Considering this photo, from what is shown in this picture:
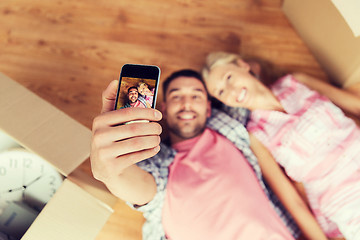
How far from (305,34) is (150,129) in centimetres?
115

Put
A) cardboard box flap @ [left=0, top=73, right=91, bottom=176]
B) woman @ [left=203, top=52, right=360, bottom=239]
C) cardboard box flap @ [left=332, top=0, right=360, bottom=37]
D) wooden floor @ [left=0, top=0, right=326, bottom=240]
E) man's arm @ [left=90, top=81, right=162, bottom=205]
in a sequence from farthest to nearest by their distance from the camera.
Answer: wooden floor @ [left=0, top=0, right=326, bottom=240] < woman @ [left=203, top=52, right=360, bottom=239] < cardboard box flap @ [left=332, top=0, right=360, bottom=37] < cardboard box flap @ [left=0, top=73, right=91, bottom=176] < man's arm @ [left=90, top=81, right=162, bottom=205]

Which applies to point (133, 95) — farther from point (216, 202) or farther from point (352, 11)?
point (352, 11)

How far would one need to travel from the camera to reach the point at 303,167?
42.0 inches

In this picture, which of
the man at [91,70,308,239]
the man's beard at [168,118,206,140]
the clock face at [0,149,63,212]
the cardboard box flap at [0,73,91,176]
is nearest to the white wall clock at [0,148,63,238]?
the clock face at [0,149,63,212]

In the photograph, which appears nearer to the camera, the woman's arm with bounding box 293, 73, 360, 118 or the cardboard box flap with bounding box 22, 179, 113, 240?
the cardboard box flap with bounding box 22, 179, 113, 240

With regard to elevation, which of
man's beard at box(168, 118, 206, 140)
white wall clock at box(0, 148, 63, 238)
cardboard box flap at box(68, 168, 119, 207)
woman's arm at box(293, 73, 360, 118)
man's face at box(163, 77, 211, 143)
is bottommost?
white wall clock at box(0, 148, 63, 238)

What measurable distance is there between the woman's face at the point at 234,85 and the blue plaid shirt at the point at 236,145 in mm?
93

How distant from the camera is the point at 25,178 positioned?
2.70ft

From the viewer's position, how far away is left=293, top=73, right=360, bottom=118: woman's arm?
46.2 inches

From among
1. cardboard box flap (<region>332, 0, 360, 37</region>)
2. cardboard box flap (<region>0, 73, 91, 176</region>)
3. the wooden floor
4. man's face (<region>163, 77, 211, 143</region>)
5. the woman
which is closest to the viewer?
cardboard box flap (<region>0, 73, 91, 176</region>)

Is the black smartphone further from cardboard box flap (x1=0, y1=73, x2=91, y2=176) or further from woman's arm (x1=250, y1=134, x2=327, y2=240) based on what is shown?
woman's arm (x1=250, y1=134, x2=327, y2=240)

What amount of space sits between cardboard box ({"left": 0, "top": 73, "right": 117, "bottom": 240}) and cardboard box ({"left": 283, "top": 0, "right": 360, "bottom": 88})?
1006 millimetres

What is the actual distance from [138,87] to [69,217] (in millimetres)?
388

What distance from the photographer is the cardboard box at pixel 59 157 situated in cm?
69
